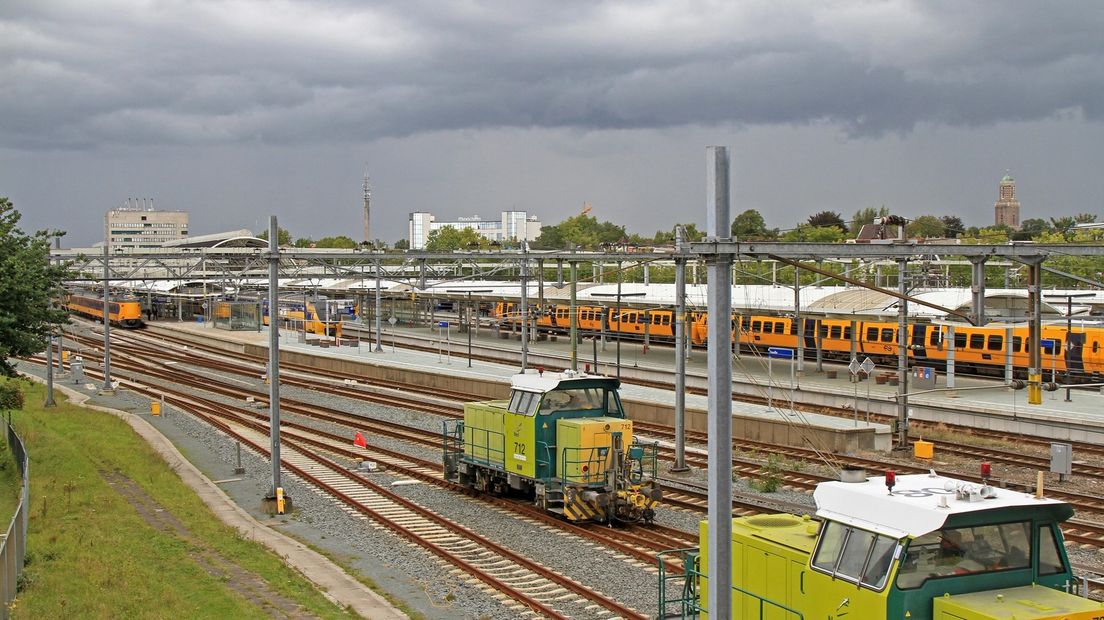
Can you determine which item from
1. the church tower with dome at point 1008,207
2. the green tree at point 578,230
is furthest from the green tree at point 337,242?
the church tower with dome at point 1008,207

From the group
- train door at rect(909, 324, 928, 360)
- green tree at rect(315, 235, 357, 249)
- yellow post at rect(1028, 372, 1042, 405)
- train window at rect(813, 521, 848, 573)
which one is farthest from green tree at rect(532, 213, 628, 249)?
train window at rect(813, 521, 848, 573)

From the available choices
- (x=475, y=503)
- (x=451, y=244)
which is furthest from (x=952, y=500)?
(x=451, y=244)

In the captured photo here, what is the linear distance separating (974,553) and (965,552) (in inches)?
3.8

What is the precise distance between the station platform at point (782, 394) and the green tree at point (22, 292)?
1512 centimetres

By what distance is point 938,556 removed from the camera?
365 inches

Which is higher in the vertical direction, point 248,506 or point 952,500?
point 952,500

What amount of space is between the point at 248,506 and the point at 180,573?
7.45 metres

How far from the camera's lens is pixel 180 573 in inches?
714

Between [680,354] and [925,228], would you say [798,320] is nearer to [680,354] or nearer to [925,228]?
[680,354]

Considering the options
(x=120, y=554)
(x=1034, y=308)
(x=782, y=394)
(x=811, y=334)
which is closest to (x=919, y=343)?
(x=811, y=334)

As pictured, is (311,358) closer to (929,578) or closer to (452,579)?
(452,579)

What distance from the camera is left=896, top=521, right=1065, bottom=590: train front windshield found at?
30.2 feet

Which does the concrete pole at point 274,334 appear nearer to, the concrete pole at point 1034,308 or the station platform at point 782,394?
the station platform at point 782,394

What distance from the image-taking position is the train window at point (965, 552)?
920 cm
